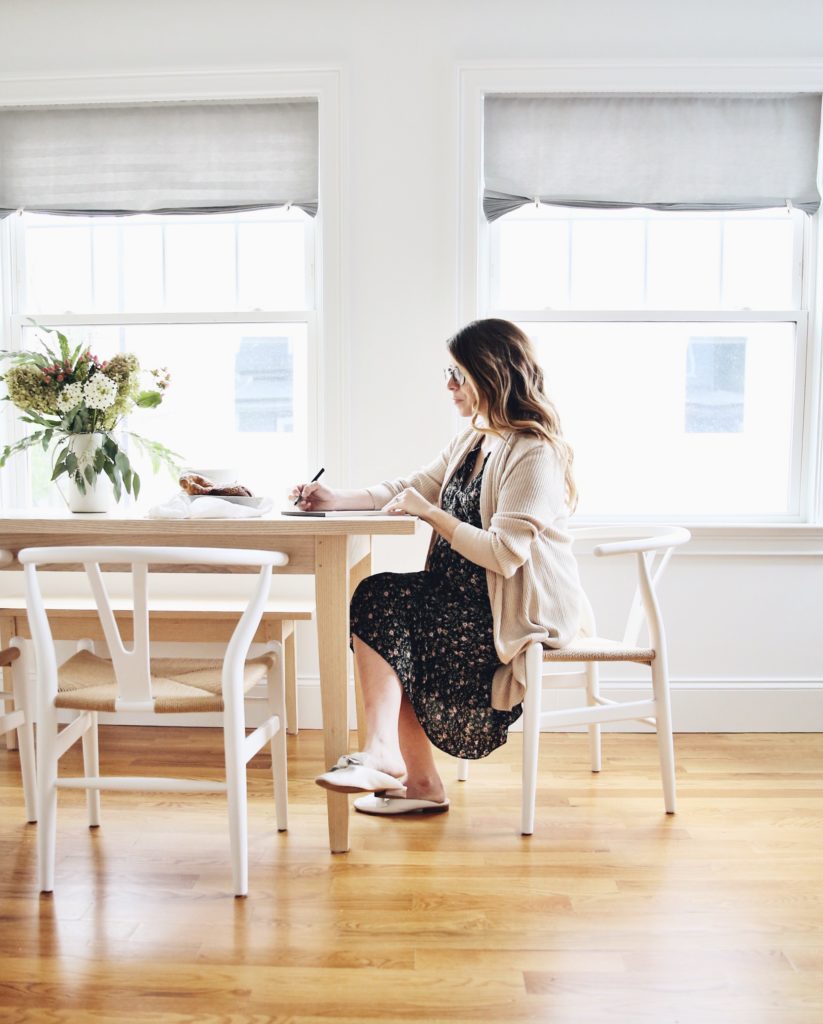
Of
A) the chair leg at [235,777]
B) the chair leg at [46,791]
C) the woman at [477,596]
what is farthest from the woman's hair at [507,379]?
the chair leg at [46,791]

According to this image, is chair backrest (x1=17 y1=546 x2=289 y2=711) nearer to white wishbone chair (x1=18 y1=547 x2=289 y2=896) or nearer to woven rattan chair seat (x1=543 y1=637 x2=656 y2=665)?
white wishbone chair (x1=18 y1=547 x2=289 y2=896)

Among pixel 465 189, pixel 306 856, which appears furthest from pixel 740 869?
pixel 465 189

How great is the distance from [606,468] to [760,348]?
713mm

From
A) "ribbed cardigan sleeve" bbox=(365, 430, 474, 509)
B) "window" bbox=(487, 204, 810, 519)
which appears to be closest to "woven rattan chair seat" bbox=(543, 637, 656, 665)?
"ribbed cardigan sleeve" bbox=(365, 430, 474, 509)

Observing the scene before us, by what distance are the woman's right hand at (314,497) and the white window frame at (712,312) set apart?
40.5 inches

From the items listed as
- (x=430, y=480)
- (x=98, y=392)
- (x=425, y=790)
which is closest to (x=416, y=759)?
(x=425, y=790)

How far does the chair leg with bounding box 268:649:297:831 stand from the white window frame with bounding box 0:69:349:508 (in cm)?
115

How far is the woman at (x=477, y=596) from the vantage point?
2307mm

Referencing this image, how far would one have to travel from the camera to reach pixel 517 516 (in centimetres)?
229

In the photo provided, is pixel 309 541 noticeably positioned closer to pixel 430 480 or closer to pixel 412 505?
pixel 412 505

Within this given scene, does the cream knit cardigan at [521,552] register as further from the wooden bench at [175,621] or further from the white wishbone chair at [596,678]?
the wooden bench at [175,621]

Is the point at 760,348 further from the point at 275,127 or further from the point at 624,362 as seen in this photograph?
the point at 275,127

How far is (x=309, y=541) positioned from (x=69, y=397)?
2.72 ft

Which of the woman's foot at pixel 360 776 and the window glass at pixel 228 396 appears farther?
the window glass at pixel 228 396
